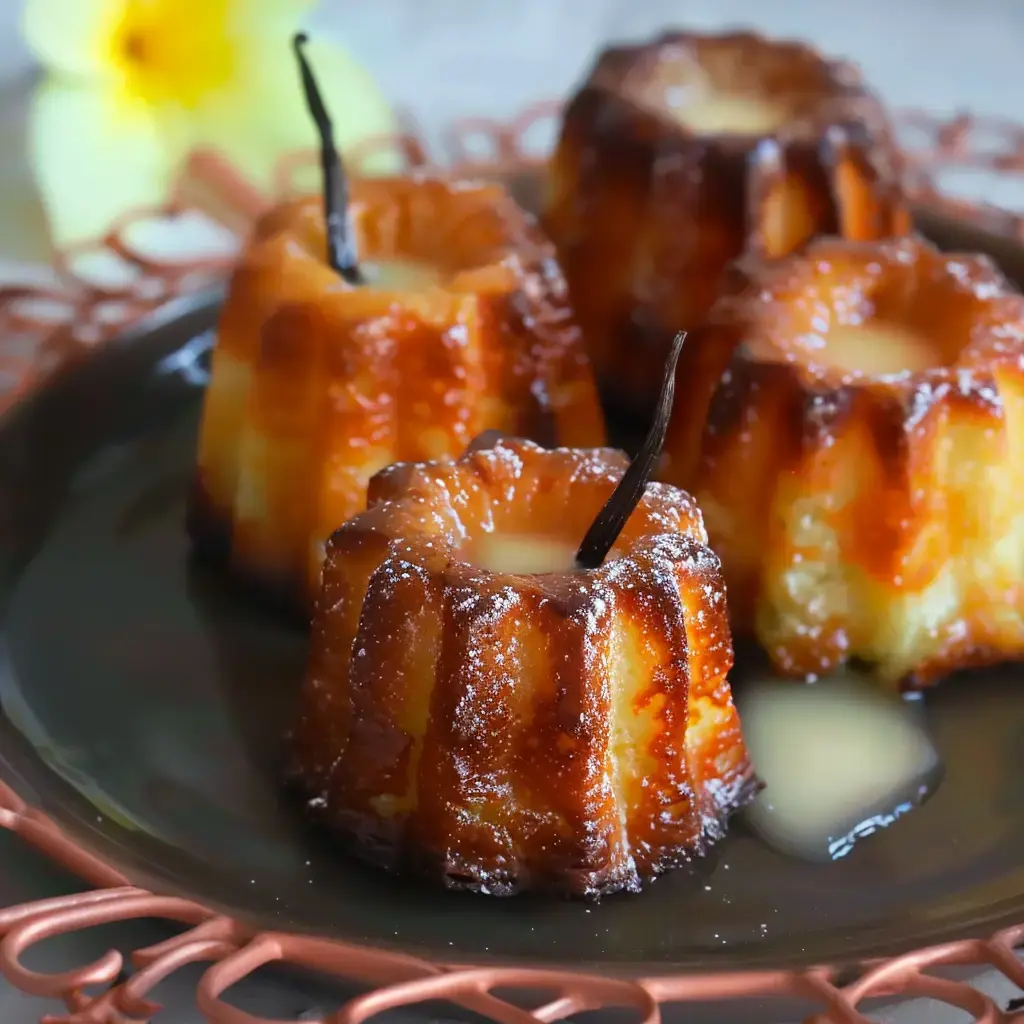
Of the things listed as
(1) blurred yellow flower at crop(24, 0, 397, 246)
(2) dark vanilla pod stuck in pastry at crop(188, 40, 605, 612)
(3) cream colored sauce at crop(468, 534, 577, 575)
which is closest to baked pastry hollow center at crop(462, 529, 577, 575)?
(3) cream colored sauce at crop(468, 534, 577, 575)

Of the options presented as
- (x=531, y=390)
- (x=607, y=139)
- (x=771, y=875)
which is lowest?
(x=771, y=875)

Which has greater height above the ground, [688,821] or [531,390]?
[531,390]

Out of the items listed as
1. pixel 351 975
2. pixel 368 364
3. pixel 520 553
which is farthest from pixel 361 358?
pixel 351 975

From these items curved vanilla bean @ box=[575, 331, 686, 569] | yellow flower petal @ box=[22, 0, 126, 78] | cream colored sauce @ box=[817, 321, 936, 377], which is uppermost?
yellow flower petal @ box=[22, 0, 126, 78]

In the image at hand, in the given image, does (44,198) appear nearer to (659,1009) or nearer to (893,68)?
(659,1009)

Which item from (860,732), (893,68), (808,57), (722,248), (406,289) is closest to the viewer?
(860,732)

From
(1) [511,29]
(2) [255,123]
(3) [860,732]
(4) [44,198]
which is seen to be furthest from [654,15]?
(3) [860,732]

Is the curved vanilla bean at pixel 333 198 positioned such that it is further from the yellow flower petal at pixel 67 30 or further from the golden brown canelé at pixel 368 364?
the yellow flower petal at pixel 67 30

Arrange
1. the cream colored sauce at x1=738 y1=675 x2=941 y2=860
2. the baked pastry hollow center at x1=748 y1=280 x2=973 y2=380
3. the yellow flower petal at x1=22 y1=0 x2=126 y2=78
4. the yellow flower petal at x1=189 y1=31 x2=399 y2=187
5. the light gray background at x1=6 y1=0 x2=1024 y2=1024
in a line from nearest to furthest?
the cream colored sauce at x1=738 y1=675 x2=941 y2=860
the baked pastry hollow center at x1=748 y1=280 x2=973 y2=380
the yellow flower petal at x1=22 y1=0 x2=126 y2=78
the yellow flower petal at x1=189 y1=31 x2=399 y2=187
the light gray background at x1=6 y1=0 x2=1024 y2=1024

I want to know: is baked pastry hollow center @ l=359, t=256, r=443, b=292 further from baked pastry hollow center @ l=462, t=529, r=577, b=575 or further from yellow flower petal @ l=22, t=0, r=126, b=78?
yellow flower petal @ l=22, t=0, r=126, b=78
